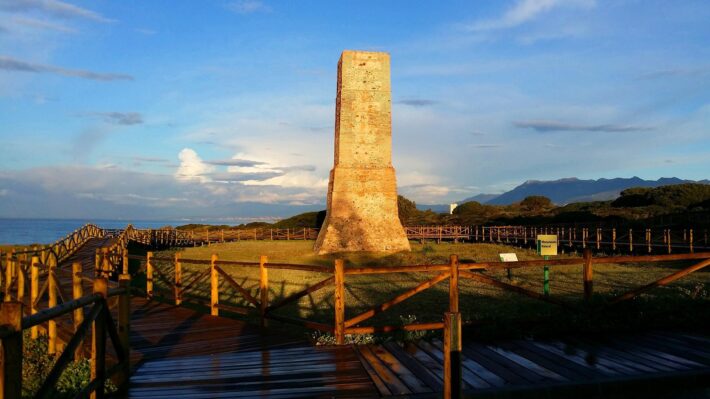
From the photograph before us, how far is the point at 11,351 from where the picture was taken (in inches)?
111

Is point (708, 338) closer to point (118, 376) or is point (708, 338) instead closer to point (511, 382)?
point (511, 382)

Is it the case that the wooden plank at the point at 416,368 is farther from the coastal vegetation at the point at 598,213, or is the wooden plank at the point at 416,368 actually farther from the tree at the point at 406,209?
the tree at the point at 406,209

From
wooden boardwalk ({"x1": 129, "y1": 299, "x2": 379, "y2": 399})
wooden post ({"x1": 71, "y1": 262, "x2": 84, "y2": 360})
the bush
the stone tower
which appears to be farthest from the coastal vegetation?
wooden post ({"x1": 71, "y1": 262, "x2": 84, "y2": 360})

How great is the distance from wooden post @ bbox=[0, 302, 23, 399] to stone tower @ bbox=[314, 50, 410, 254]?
20.0 meters

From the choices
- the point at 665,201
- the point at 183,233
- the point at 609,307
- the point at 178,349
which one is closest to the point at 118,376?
the point at 178,349

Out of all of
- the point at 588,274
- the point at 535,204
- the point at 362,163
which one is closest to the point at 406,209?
the point at 535,204

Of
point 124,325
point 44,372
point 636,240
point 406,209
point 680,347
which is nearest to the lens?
point 124,325

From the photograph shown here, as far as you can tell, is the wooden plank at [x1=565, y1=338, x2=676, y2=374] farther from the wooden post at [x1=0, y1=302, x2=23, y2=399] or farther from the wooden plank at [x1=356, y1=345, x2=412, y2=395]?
the wooden post at [x1=0, y1=302, x2=23, y2=399]

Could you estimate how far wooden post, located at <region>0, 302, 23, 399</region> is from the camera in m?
2.76

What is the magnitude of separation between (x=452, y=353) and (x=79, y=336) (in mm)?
2626

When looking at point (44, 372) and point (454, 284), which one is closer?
point (454, 284)

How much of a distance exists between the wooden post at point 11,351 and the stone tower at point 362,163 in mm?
19957

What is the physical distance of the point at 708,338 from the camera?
20.5ft

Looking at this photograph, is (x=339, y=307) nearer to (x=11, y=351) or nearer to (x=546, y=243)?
(x=11, y=351)
